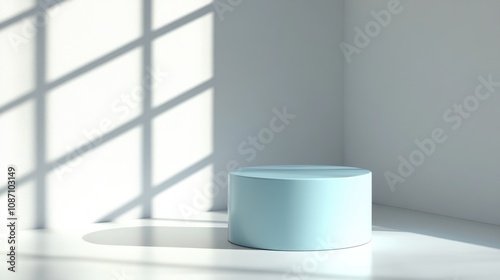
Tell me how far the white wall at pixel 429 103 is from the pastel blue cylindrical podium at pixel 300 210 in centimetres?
152

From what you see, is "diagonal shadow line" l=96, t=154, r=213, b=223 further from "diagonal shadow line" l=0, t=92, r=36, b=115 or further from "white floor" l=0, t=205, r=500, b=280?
"diagonal shadow line" l=0, t=92, r=36, b=115

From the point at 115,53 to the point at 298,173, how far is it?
195cm

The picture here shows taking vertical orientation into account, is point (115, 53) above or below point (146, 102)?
above

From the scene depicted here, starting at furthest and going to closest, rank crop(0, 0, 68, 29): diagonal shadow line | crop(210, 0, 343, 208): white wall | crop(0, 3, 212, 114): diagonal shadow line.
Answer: crop(210, 0, 343, 208): white wall < crop(0, 3, 212, 114): diagonal shadow line < crop(0, 0, 68, 29): diagonal shadow line

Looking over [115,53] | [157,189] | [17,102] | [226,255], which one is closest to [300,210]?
[226,255]

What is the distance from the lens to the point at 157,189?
616 centimetres

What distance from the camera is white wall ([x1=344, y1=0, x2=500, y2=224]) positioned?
5.72 metres

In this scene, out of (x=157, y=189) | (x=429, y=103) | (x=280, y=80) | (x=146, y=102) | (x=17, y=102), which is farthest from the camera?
(x=280, y=80)

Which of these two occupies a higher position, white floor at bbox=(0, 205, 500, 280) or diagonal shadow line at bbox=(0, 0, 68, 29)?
diagonal shadow line at bbox=(0, 0, 68, 29)

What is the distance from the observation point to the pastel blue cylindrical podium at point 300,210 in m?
4.54

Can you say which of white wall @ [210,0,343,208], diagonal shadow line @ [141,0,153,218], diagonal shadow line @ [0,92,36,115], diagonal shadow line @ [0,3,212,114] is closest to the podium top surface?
diagonal shadow line @ [141,0,153,218]

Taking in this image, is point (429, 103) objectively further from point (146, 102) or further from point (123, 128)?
point (123, 128)

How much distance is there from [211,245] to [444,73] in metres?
2.61

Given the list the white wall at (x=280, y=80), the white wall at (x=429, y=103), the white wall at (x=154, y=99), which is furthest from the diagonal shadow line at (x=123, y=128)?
the white wall at (x=429, y=103)
